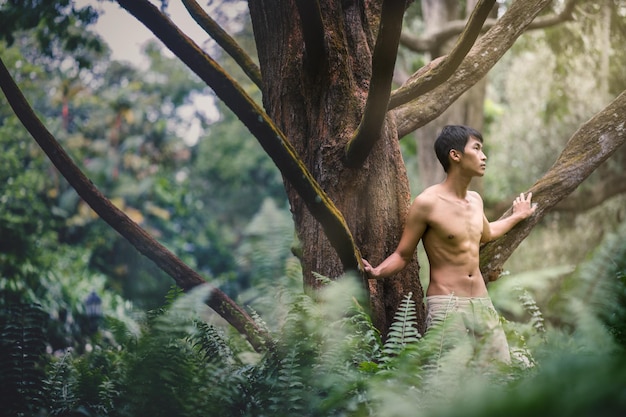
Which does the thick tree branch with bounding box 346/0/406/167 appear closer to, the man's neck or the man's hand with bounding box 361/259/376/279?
the man's hand with bounding box 361/259/376/279

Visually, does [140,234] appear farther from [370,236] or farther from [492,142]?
[492,142]

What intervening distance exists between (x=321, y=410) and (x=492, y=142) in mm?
16137

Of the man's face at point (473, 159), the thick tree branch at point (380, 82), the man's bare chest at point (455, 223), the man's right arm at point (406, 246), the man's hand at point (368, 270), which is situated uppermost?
the man's face at point (473, 159)

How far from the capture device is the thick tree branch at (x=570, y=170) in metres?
4.35

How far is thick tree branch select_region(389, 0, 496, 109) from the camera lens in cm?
346

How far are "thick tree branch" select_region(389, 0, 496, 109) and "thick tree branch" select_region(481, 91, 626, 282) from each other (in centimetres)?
97

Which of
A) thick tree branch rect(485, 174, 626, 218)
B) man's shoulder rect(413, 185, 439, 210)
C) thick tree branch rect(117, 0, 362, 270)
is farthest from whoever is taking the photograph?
thick tree branch rect(485, 174, 626, 218)

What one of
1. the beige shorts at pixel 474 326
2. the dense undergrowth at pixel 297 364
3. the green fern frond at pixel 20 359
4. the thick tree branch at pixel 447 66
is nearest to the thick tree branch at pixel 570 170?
the beige shorts at pixel 474 326

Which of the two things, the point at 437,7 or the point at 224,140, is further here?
the point at 224,140

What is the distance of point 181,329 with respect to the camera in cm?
250

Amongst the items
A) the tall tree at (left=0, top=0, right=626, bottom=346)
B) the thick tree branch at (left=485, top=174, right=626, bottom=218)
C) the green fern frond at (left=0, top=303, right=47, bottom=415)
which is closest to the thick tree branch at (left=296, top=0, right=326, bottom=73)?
the tall tree at (left=0, top=0, right=626, bottom=346)

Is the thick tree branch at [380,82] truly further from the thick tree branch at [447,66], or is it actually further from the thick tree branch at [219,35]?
the thick tree branch at [219,35]

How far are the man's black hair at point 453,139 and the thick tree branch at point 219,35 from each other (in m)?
1.21

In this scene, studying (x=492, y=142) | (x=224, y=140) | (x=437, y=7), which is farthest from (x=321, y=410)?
(x=224, y=140)
